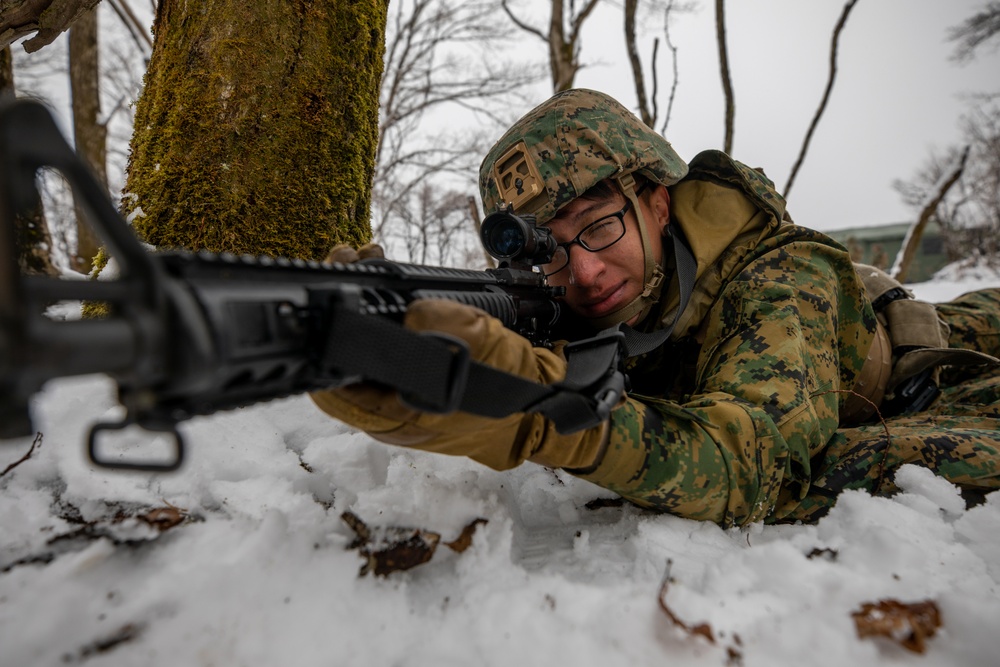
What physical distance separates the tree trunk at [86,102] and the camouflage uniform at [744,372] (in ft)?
28.4

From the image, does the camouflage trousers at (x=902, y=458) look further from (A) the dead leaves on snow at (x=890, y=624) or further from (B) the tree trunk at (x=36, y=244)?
(B) the tree trunk at (x=36, y=244)

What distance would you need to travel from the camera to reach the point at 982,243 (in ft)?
68.3

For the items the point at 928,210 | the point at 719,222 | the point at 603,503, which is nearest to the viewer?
the point at 603,503

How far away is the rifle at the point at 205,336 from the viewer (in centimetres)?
74

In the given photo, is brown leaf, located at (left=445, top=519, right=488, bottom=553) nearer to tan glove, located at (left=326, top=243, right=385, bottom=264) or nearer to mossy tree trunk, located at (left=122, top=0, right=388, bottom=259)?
tan glove, located at (left=326, top=243, right=385, bottom=264)

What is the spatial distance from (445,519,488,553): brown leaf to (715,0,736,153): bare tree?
6.13 meters

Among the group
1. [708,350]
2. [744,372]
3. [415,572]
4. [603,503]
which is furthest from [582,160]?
[415,572]

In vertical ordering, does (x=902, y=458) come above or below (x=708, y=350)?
below

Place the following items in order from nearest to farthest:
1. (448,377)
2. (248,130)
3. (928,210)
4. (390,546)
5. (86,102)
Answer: (448,377) → (390,546) → (248,130) → (86,102) → (928,210)

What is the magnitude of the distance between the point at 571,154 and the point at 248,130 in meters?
1.49

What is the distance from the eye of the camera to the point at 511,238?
2.19 metres

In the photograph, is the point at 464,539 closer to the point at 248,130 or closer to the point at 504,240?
the point at 504,240

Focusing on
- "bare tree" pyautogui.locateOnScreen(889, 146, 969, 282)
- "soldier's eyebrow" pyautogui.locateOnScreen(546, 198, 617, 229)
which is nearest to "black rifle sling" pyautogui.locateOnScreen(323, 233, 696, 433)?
"soldier's eyebrow" pyautogui.locateOnScreen(546, 198, 617, 229)

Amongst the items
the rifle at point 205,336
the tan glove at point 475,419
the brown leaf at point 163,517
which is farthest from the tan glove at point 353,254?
the brown leaf at point 163,517
